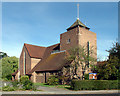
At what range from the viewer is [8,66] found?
1934 inches

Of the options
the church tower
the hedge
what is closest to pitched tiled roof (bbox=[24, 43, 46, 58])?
the church tower

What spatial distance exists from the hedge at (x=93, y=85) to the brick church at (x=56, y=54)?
745 centimetres

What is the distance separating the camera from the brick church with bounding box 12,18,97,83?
29453mm

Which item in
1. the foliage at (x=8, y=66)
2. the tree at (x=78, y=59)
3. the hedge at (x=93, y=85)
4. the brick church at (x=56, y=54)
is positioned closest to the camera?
the hedge at (x=93, y=85)

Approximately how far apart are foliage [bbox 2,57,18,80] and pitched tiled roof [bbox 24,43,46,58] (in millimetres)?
12423

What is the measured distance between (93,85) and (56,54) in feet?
52.8

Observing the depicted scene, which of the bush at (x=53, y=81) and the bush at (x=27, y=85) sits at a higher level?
the bush at (x=27, y=85)

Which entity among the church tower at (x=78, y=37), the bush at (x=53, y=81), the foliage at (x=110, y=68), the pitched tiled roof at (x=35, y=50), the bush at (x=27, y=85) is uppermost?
the church tower at (x=78, y=37)

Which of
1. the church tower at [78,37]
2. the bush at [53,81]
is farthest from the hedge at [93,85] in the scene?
the church tower at [78,37]

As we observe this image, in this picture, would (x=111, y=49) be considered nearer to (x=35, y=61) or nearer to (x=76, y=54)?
(x=76, y=54)

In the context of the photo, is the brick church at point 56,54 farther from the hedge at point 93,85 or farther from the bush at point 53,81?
the hedge at point 93,85

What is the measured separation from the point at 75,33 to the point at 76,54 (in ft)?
23.0

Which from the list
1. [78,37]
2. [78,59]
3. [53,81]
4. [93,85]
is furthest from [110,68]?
[78,37]

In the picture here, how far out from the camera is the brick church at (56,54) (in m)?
29.5
